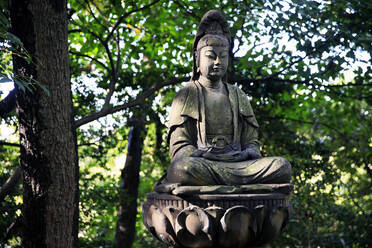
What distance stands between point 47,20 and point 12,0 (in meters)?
0.42

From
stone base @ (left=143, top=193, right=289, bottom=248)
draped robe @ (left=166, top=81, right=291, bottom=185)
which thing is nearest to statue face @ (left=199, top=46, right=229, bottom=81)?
draped robe @ (left=166, top=81, right=291, bottom=185)

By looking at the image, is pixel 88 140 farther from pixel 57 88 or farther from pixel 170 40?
pixel 57 88

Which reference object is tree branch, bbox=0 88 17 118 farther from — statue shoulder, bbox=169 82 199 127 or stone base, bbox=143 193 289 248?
stone base, bbox=143 193 289 248

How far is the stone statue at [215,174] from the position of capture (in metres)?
3.84

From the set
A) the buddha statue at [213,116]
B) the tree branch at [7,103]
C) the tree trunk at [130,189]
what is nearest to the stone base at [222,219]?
the buddha statue at [213,116]

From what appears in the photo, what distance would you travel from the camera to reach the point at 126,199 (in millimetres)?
7945

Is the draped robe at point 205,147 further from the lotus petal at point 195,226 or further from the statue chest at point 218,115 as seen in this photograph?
the lotus petal at point 195,226

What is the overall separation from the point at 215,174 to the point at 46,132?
6.74ft

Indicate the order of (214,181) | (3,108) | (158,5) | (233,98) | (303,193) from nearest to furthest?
1. (214,181)
2. (233,98)
3. (3,108)
4. (303,193)
5. (158,5)

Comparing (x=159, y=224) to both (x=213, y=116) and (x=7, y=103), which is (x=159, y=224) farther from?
(x=7, y=103)

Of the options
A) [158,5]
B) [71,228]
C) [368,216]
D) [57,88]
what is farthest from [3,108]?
[368,216]

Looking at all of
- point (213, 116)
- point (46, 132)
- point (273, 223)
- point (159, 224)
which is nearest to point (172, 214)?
point (159, 224)

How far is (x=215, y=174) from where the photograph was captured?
4082 mm

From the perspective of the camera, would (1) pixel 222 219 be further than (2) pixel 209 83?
No
